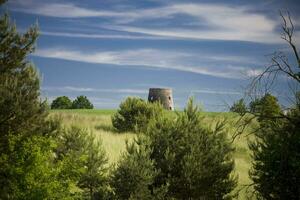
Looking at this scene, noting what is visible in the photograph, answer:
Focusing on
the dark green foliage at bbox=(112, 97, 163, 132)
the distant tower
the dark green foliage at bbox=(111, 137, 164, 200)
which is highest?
the distant tower

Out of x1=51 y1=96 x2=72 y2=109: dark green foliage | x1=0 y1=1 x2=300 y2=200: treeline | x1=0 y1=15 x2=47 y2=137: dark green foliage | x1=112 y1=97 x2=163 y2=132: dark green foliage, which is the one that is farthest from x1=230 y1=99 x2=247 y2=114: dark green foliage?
x1=51 y1=96 x2=72 y2=109: dark green foliage

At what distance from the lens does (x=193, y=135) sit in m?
20.4

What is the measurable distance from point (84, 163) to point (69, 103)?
87.8 metres

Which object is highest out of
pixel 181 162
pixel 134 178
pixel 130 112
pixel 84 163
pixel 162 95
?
pixel 162 95

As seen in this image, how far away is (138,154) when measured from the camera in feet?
62.0

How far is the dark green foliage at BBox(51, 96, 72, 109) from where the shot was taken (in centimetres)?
10386

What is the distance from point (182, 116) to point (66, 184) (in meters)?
7.25

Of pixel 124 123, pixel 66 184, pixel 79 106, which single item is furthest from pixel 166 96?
pixel 66 184

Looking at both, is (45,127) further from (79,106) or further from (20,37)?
(79,106)

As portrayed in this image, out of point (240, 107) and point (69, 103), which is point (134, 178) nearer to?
point (240, 107)

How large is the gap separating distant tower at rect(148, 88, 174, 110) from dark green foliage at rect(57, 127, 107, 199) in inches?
1877

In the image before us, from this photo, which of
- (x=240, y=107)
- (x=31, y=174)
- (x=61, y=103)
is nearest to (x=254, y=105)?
(x=240, y=107)

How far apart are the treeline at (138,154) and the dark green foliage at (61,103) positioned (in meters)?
83.9

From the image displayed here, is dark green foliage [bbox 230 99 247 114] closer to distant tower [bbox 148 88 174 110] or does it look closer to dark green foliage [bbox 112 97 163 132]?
dark green foliage [bbox 112 97 163 132]
